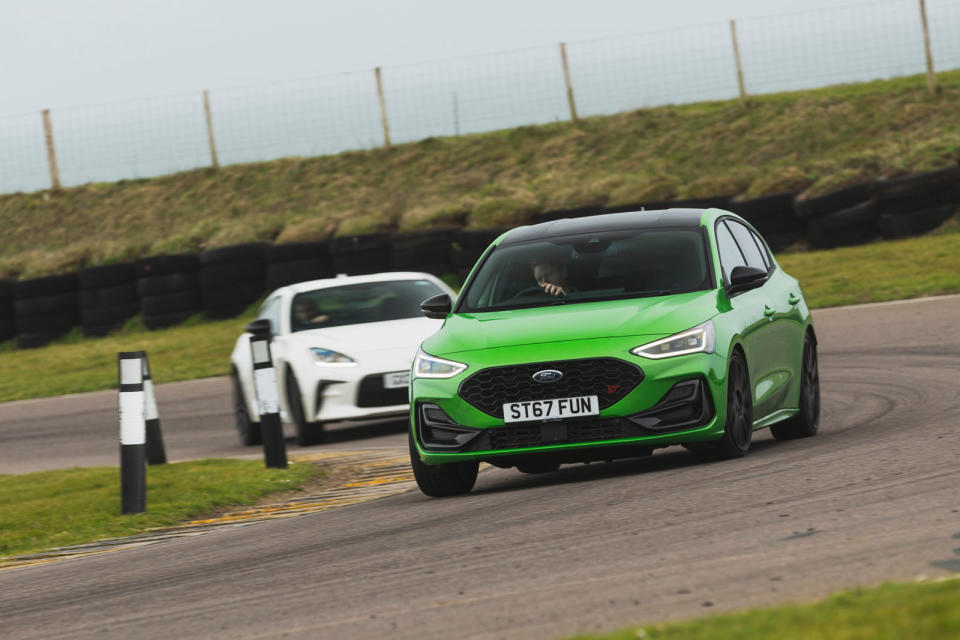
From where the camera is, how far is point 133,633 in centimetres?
540

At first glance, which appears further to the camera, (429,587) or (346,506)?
(346,506)

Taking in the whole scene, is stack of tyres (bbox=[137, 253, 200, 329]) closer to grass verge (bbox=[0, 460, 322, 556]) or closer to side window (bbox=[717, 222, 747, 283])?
grass verge (bbox=[0, 460, 322, 556])

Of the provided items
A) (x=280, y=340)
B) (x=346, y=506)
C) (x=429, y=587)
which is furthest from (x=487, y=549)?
(x=280, y=340)

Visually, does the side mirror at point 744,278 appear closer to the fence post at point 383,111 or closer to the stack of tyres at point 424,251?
the stack of tyres at point 424,251

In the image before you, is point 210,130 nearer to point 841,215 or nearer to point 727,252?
point 841,215

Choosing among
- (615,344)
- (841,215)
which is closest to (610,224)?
(615,344)

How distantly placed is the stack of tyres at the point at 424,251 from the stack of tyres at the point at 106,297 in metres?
5.24

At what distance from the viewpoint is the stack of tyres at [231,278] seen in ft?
85.0

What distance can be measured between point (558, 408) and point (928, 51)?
2382cm

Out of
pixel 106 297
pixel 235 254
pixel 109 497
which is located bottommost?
pixel 109 497

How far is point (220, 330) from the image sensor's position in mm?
25688

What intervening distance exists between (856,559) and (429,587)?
4.90ft

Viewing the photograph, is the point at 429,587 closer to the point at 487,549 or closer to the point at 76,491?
the point at 487,549

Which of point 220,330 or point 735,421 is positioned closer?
point 735,421
